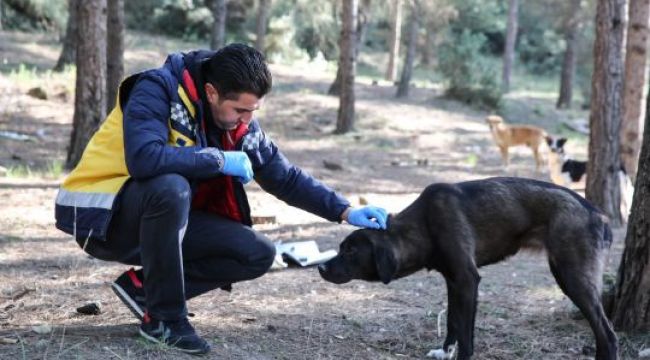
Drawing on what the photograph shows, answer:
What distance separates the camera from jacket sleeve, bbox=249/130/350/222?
4.43 metres

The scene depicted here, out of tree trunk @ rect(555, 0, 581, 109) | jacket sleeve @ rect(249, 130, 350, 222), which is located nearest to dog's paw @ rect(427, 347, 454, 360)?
jacket sleeve @ rect(249, 130, 350, 222)

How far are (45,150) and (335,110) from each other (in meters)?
9.59

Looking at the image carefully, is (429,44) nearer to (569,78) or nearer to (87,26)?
(569,78)

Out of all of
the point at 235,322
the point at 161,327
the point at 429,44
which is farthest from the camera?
the point at 429,44

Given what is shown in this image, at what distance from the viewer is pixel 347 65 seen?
58.4ft

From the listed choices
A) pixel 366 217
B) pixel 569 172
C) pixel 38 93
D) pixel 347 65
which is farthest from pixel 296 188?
pixel 38 93

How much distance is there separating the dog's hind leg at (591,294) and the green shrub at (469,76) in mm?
22040

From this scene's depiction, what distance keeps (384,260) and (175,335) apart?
1311 mm

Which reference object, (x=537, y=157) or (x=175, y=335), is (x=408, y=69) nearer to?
(x=537, y=157)

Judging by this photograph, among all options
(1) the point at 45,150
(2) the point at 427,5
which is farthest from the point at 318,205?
(2) the point at 427,5

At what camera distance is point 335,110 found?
21.3 metres

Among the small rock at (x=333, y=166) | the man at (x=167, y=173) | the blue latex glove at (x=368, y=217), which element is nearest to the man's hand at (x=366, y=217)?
the blue latex glove at (x=368, y=217)

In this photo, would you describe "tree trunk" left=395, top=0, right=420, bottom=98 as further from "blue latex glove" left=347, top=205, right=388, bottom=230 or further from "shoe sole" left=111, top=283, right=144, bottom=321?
"shoe sole" left=111, top=283, right=144, bottom=321

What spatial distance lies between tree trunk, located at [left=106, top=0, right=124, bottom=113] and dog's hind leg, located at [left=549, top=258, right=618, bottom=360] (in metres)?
9.12
